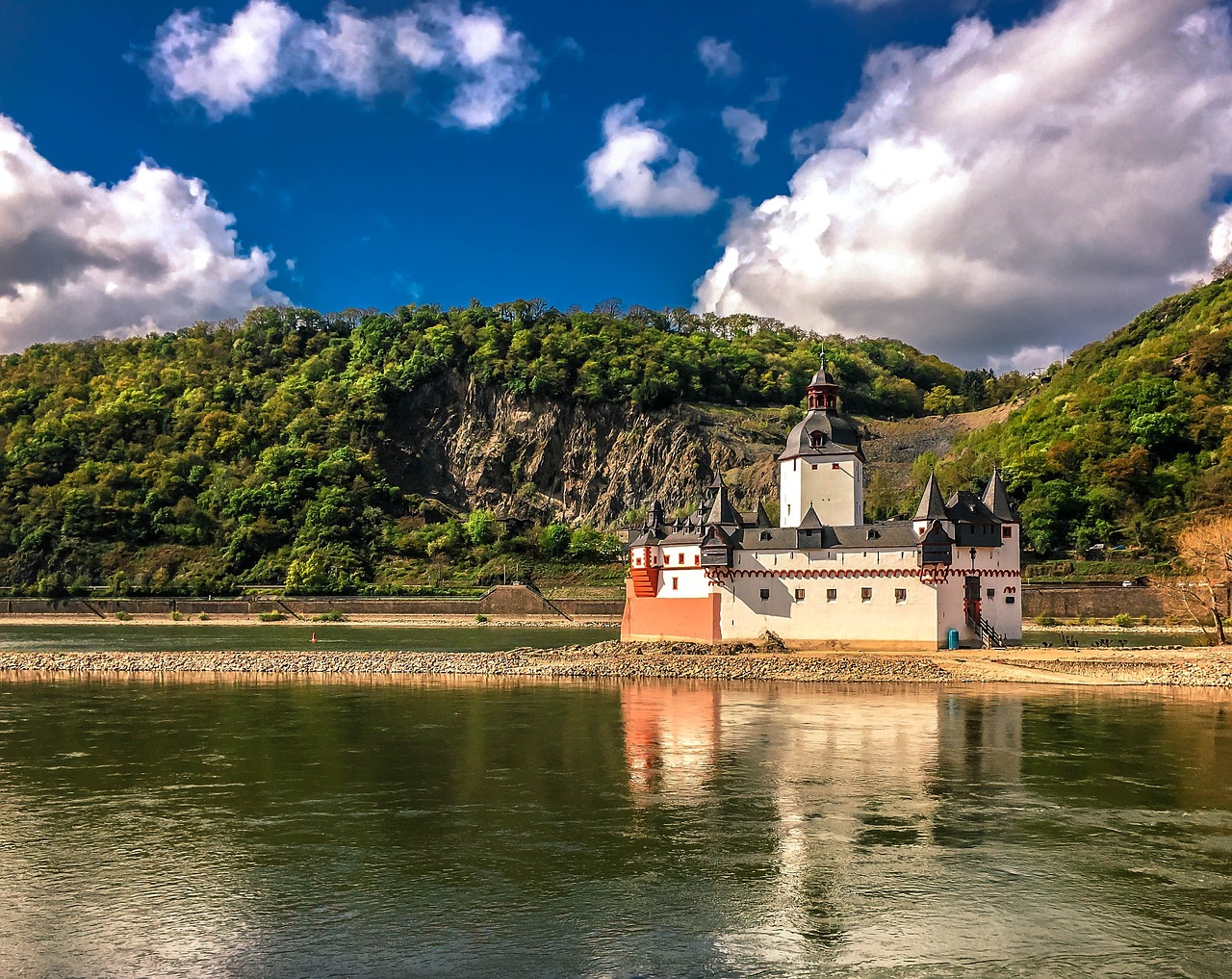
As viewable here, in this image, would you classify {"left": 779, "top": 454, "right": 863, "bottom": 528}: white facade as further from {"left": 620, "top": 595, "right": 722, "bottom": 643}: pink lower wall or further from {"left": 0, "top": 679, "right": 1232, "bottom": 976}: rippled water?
{"left": 0, "top": 679, "right": 1232, "bottom": 976}: rippled water

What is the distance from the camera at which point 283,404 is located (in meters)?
133

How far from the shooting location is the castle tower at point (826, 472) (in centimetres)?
5141

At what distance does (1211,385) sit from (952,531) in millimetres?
63568

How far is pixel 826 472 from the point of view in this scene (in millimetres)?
51906

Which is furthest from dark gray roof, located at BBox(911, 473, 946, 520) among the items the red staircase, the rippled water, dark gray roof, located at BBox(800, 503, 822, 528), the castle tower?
the rippled water

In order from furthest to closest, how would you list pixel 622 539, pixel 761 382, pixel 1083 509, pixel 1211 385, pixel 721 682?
pixel 761 382
pixel 622 539
pixel 1211 385
pixel 1083 509
pixel 721 682

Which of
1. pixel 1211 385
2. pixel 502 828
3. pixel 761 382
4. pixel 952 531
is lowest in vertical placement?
pixel 502 828

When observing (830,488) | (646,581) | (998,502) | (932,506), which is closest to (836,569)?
(932,506)

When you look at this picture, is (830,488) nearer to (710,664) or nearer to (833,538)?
(833,538)

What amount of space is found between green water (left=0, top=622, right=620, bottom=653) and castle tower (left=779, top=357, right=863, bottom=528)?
16.6 meters

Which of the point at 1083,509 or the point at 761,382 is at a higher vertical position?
the point at 761,382

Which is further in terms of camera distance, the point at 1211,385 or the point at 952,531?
the point at 1211,385

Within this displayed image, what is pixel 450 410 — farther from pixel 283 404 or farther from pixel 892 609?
pixel 892 609

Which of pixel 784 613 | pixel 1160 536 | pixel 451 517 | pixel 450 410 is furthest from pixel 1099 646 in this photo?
pixel 450 410
